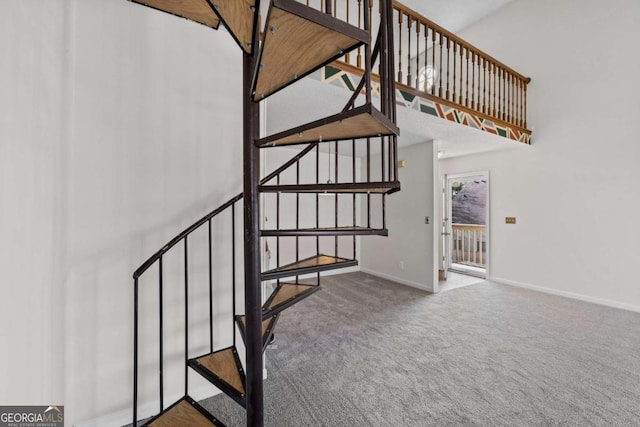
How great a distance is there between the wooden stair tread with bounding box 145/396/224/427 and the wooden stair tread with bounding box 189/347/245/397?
0.57 ft

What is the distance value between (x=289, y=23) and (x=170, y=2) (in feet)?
2.56

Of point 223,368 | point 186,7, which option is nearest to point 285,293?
point 223,368

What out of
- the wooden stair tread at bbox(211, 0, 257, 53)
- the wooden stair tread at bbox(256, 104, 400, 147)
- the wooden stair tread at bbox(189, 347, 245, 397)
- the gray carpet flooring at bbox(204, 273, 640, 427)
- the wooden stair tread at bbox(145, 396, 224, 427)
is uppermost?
the wooden stair tread at bbox(211, 0, 257, 53)

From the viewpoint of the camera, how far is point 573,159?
3787 mm

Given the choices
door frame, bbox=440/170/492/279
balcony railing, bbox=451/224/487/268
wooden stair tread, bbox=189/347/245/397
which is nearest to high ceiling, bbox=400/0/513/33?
door frame, bbox=440/170/492/279

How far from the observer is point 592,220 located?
3605 mm

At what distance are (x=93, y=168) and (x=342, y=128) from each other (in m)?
1.38

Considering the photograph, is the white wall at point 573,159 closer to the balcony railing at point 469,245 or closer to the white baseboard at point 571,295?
the white baseboard at point 571,295

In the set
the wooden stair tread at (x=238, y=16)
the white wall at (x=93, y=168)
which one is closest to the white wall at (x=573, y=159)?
the white wall at (x=93, y=168)

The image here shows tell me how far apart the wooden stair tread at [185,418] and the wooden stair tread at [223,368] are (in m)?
0.17

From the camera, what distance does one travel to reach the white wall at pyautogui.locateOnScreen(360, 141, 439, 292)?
4.09 metres

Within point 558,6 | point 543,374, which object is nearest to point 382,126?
point 543,374

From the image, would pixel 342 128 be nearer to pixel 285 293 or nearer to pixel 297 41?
pixel 297 41

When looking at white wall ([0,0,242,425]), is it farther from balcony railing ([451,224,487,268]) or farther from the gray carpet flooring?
balcony railing ([451,224,487,268])
